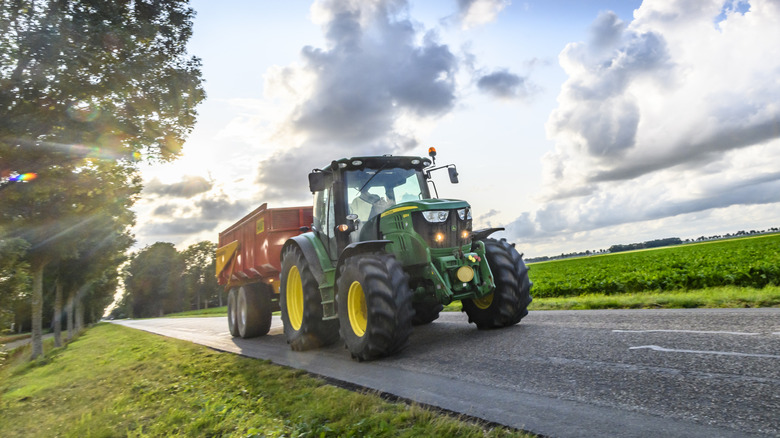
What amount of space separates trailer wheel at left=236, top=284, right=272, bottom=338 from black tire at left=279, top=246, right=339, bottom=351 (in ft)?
8.71

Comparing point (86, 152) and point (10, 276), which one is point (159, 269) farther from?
point (86, 152)

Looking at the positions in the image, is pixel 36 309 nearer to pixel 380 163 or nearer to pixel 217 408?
pixel 380 163

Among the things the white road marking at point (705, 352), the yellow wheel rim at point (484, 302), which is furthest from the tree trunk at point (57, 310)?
the white road marking at point (705, 352)

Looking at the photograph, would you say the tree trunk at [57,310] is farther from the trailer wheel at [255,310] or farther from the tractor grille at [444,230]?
the tractor grille at [444,230]

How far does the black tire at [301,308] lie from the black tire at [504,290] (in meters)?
2.36

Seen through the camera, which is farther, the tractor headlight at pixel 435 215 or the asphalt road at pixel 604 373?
the tractor headlight at pixel 435 215

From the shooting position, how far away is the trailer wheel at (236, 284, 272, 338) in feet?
34.3

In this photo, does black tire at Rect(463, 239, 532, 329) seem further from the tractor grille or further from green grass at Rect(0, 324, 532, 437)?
green grass at Rect(0, 324, 532, 437)

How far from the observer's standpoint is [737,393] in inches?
118

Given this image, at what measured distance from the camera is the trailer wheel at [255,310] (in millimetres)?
10469

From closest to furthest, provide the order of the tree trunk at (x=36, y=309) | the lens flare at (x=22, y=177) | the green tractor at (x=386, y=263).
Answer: the green tractor at (x=386, y=263) → the lens flare at (x=22, y=177) → the tree trunk at (x=36, y=309)

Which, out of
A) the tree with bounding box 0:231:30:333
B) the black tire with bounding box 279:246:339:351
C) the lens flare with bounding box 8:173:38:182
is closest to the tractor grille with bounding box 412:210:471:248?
the black tire with bounding box 279:246:339:351

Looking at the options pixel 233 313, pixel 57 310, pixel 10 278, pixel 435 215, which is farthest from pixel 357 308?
pixel 57 310

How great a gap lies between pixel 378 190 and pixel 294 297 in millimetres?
2528
